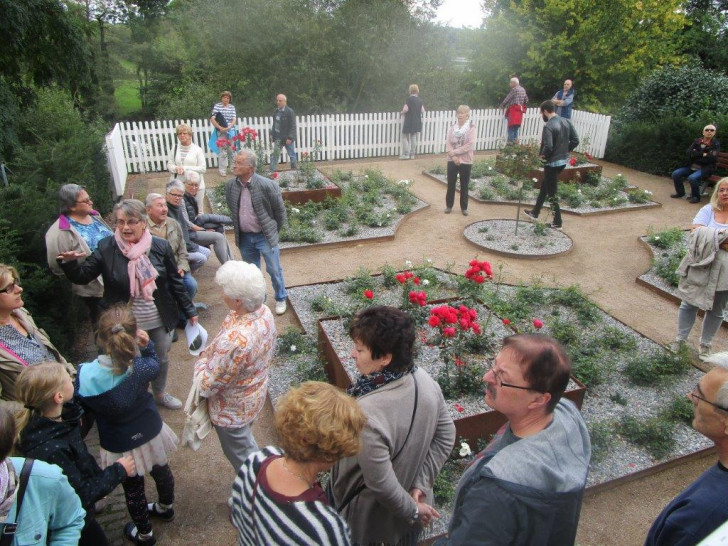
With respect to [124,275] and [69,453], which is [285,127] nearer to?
[124,275]

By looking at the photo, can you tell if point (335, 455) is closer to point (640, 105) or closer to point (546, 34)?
point (640, 105)

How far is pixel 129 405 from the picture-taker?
2715 millimetres

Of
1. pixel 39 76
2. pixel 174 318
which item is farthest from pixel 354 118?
pixel 174 318

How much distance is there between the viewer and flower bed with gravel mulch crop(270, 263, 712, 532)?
12.6 ft

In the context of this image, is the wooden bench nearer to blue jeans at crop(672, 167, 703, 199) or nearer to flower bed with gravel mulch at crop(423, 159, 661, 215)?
blue jeans at crop(672, 167, 703, 199)

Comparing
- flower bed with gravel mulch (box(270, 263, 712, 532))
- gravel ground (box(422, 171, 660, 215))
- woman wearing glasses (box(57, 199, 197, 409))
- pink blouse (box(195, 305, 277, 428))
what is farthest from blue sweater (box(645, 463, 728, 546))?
gravel ground (box(422, 171, 660, 215))

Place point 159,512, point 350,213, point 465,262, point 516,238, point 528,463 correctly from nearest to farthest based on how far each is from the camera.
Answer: point 528,463
point 159,512
point 465,262
point 516,238
point 350,213

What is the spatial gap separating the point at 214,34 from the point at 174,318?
46.9 feet

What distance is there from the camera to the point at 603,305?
6203 mm

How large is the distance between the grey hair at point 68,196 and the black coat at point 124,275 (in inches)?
20.8

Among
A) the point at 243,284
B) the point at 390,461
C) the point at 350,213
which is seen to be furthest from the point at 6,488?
the point at 350,213

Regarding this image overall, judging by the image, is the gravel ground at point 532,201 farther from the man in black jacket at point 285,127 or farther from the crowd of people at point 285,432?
the crowd of people at point 285,432

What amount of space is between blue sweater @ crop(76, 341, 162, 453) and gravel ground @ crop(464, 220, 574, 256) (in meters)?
5.68

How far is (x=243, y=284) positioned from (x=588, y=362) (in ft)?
10.9
